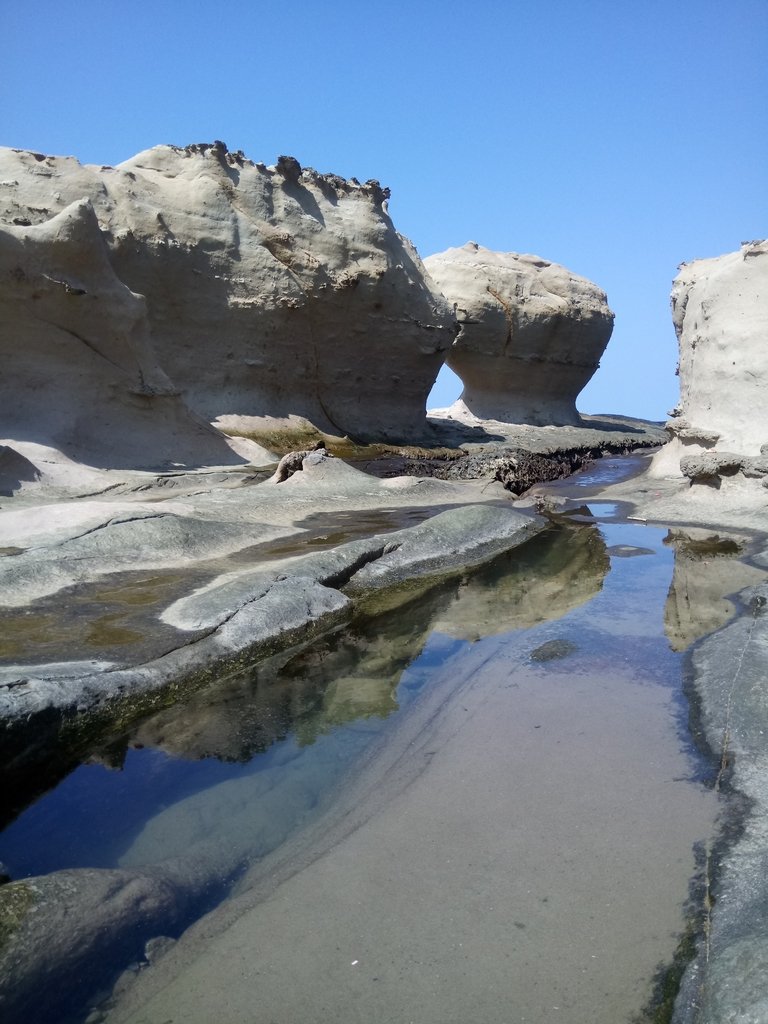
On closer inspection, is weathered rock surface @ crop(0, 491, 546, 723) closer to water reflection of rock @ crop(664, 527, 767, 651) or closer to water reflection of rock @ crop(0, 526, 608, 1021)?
water reflection of rock @ crop(0, 526, 608, 1021)

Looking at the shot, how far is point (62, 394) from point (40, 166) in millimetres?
4927

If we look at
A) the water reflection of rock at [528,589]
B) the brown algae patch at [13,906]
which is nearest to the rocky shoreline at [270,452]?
the brown algae patch at [13,906]

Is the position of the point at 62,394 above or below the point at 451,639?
above

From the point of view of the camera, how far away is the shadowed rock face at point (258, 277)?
47.6ft

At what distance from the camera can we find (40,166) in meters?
13.6

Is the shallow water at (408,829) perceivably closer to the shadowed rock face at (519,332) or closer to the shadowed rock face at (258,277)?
the shadowed rock face at (258,277)

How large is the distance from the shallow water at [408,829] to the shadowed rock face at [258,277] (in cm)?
1116

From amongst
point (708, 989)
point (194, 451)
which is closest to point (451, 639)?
point (708, 989)

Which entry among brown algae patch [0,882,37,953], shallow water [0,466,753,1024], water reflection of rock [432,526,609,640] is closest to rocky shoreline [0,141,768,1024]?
brown algae patch [0,882,37,953]

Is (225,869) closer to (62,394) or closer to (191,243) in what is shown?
(62,394)

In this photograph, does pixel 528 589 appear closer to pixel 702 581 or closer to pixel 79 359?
pixel 702 581

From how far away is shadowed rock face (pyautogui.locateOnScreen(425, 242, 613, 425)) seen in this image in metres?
22.5

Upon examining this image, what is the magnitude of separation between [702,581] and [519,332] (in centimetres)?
1682

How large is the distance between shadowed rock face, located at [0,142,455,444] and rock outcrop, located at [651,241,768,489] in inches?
290
